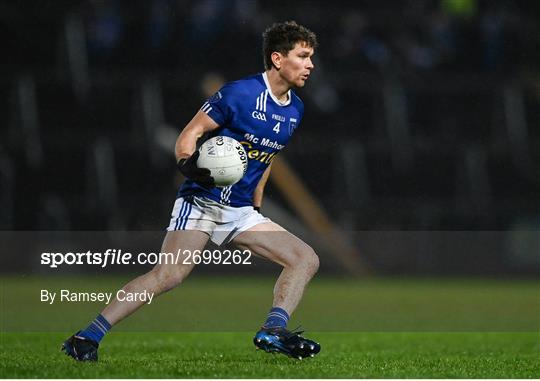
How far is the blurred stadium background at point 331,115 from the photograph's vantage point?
1795cm

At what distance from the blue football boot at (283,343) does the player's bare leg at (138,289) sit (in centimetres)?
60

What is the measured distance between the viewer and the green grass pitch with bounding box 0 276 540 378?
7004 millimetres

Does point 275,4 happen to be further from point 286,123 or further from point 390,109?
point 286,123

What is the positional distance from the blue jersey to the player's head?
0.43 ft

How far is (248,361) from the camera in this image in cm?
749

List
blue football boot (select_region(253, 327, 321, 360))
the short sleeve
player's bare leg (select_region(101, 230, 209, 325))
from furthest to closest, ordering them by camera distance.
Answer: the short sleeve → player's bare leg (select_region(101, 230, 209, 325)) → blue football boot (select_region(253, 327, 321, 360))

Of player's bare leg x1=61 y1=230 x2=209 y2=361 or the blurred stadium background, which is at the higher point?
player's bare leg x1=61 y1=230 x2=209 y2=361

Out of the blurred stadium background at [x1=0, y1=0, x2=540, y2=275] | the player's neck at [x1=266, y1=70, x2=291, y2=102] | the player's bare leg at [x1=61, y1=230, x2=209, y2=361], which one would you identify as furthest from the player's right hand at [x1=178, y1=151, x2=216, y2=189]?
the blurred stadium background at [x1=0, y1=0, x2=540, y2=275]

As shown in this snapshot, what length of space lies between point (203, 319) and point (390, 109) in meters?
8.61

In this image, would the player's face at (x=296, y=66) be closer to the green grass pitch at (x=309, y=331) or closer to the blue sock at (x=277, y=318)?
the blue sock at (x=277, y=318)

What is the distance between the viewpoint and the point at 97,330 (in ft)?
23.3

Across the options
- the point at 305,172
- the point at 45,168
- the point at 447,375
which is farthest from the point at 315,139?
the point at 447,375

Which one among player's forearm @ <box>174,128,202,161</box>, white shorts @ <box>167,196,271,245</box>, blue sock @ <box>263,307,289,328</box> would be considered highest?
player's forearm @ <box>174,128,202,161</box>

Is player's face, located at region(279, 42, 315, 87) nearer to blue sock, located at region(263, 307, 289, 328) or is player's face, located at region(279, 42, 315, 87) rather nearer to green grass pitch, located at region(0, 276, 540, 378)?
blue sock, located at region(263, 307, 289, 328)
